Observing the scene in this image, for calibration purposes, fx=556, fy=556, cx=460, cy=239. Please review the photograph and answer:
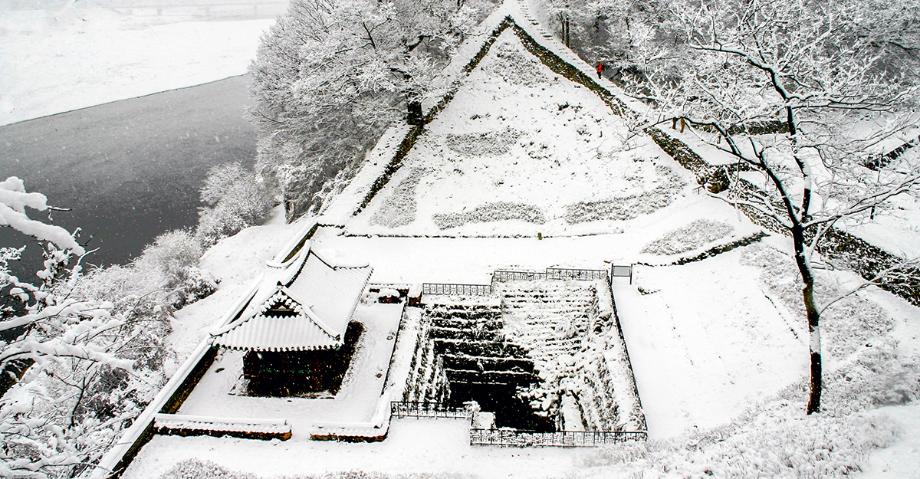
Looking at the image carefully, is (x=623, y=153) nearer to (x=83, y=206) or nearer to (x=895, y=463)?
(x=895, y=463)

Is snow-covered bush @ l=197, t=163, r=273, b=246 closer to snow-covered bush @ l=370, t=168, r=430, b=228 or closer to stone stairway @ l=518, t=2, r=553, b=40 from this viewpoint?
snow-covered bush @ l=370, t=168, r=430, b=228

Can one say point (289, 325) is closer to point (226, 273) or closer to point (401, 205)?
point (401, 205)

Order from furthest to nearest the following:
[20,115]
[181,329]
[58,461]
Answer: [20,115], [181,329], [58,461]

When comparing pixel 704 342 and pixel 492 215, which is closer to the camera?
pixel 704 342

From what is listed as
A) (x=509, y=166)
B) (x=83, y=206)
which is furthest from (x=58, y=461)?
(x=83, y=206)

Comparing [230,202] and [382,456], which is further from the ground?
[230,202]

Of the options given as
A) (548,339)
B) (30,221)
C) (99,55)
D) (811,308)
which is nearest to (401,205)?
(548,339)
